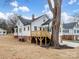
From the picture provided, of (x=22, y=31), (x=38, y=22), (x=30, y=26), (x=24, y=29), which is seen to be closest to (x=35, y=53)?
(x=30, y=26)

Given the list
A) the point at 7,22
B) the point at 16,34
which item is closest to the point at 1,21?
the point at 7,22

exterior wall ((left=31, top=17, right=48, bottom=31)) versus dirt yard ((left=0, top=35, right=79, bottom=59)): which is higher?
exterior wall ((left=31, top=17, right=48, bottom=31))

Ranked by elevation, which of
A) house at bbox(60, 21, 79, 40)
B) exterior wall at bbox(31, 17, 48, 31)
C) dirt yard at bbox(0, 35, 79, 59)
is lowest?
dirt yard at bbox(0, 35, 79, 59)

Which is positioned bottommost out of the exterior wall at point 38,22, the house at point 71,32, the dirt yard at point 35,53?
the dirt yard at point 35,53

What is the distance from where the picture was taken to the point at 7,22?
90.5 m

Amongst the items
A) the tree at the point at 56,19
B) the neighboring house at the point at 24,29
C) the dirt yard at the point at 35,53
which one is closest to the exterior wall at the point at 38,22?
the neighboring house at the point at 24,29

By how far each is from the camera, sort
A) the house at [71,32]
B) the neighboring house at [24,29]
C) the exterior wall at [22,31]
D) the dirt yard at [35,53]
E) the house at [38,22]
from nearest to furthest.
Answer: the dirt yard at [35,53], the house at [38,22], the neighboring house at [24,29], the exterior wall at [22,31], the house at [71,32]

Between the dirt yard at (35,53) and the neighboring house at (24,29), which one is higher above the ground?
the neighboring house at (24,29)

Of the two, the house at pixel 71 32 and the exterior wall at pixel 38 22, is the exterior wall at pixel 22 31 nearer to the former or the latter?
the exterior wall at pixel 38 22

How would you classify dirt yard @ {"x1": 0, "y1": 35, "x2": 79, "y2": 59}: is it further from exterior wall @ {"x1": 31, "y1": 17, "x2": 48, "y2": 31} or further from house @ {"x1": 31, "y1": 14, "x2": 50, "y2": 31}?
exterior wall @ {"x1": 31, "y1": 17, "x2": 48, "y2": 31}

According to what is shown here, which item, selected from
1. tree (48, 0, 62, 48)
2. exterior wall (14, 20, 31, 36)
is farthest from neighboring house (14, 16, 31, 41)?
tree (48, 0, 62, 48)

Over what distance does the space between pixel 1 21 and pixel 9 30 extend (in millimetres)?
12604

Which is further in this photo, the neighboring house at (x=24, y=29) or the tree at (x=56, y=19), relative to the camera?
the neighboring house at (x=24, y=29)

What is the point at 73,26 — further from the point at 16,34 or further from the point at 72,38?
the point at 16,34
